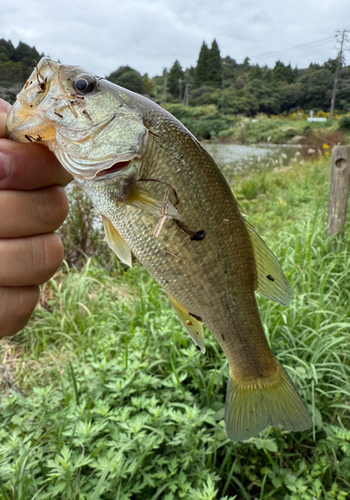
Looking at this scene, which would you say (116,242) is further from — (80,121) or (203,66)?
(203,66)

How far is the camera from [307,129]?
3102 centimetres

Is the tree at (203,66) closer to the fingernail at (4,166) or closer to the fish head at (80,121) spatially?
the fish head at (80,121)

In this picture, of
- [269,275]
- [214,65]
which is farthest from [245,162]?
[214,65]

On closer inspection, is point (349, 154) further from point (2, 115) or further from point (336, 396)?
point (2, 115)

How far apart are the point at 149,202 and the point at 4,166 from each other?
362 millimetres

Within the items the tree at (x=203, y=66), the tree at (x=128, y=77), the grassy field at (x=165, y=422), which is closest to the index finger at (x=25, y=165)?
the grassy field at (x=165, y=422)

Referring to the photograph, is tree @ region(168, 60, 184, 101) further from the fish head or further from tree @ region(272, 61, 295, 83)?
the fish head

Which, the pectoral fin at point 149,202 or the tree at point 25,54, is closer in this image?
the pectoral fin at point 149,202

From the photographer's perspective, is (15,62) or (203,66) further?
(203,66)

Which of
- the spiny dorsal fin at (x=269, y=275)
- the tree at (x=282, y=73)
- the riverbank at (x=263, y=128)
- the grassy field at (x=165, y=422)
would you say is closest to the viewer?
the spiny dorsal fin at (x=269, y=275)

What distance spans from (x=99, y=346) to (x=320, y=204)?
14.4ft

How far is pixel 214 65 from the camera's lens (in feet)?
129

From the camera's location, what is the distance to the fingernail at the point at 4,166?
0.81m

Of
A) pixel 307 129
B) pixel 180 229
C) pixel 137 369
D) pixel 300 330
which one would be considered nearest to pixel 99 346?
pixel 137 369
